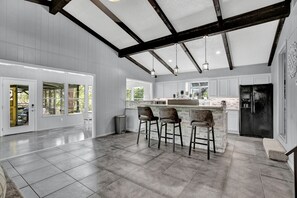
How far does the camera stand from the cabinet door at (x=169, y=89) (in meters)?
7.57

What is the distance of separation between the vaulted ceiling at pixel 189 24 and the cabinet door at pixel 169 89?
2.08 meters

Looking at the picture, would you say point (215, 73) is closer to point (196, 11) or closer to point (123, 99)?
point (196, 11)

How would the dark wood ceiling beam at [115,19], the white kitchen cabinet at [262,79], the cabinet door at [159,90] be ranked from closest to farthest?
the dark wood ceiling beam at [115,19], the white kitchen cabinet at [262,79], the cabinet door at [159,90]

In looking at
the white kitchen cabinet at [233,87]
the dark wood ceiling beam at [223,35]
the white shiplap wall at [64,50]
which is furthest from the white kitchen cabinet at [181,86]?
the white shiplap wall at [64,50]

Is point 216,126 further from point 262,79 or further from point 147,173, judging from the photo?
point 262,79

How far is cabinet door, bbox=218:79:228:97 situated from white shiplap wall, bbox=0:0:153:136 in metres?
3.89

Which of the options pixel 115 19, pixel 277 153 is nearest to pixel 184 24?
pixel 115 19

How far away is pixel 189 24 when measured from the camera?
3.96m

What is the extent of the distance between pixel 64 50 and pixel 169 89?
5155 millimetres

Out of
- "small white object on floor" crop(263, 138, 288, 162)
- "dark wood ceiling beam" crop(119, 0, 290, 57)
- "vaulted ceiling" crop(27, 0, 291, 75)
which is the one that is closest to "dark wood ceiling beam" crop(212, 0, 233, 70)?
"vaulted ceiling" crop(27, 0, 291, 75)

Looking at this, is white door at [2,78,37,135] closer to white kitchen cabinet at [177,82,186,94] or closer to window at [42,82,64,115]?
window at [42,82,64,115]

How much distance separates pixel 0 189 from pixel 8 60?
10.9 feet

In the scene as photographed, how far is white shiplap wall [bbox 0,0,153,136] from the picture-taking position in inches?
126

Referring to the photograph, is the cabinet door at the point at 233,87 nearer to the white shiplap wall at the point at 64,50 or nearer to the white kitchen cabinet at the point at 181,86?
the white kitchen cabinet at the point at 181,86
